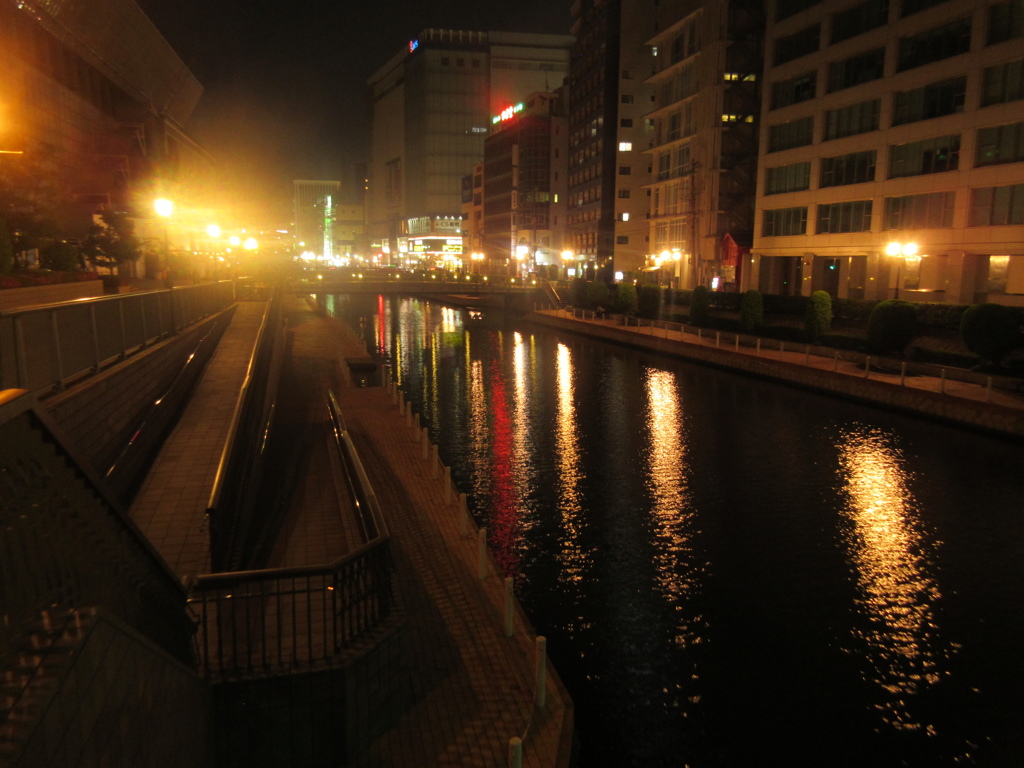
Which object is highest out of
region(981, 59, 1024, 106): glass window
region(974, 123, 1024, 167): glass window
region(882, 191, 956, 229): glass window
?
region(981, 59, 1024, 106): glass window

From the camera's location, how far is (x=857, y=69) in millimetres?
44250

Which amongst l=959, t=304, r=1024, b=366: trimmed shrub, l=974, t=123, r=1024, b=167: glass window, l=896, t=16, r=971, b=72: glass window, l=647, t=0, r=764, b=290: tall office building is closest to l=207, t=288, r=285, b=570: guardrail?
l=959, t=304, r=1024, b=366: trimmed shrub

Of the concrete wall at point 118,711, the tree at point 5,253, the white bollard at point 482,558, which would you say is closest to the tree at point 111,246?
the tree at point 5,253

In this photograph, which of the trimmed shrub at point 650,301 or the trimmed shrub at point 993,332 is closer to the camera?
the trimmed shrub at point 993,332

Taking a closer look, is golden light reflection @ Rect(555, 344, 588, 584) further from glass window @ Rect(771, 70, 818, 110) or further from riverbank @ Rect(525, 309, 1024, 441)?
glass window @ Rect(771, 70, 818, 110)

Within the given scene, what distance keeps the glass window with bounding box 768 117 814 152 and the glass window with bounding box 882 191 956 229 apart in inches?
342

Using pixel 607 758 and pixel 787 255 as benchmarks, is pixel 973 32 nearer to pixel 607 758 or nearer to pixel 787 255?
pixel 787 255

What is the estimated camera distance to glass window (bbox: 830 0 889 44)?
138ft

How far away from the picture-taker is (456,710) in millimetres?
6984

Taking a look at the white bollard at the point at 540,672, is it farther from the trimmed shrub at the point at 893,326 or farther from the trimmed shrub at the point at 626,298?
the trimmed shrub at the point at 626,298

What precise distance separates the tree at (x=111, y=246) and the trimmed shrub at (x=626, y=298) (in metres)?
33.1

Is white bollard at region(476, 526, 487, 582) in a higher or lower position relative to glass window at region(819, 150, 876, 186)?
lower

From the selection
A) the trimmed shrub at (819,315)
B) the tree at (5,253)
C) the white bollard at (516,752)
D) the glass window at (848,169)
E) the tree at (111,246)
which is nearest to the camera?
the white bollard at (516,752)

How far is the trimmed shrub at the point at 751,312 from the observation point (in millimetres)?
39906
